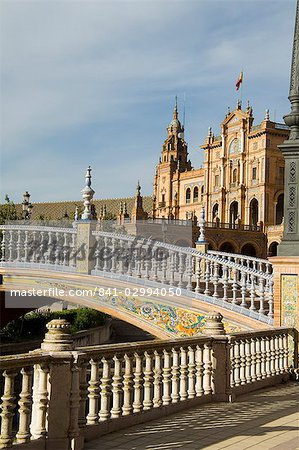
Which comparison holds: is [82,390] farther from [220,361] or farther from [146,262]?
[146,262]

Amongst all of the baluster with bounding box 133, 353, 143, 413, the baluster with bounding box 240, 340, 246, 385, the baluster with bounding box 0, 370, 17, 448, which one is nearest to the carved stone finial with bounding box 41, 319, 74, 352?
the baluster with bounding box 0, 370, 17, 448

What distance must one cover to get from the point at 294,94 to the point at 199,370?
15.4 ft


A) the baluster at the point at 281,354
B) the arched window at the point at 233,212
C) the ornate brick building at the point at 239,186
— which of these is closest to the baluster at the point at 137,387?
the baluster at the point at 281,354

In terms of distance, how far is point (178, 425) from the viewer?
5555 millimetres

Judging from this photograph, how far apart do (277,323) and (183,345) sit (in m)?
2.87

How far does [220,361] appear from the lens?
6.76 m

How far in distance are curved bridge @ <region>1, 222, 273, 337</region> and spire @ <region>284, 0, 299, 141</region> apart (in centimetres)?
234

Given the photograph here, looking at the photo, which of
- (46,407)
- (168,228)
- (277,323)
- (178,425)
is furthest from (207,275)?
(168,228)

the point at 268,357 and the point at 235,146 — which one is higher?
the point at 235,146

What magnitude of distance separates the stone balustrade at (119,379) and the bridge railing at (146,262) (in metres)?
2.52

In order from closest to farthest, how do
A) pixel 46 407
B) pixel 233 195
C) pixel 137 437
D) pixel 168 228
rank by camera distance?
pixel 46 407, pixel 137 437, pixel 168 228, pixel 233 195

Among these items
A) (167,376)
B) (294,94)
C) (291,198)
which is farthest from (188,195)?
(167,376)

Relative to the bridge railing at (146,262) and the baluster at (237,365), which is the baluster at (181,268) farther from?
the baluster at (237,365)

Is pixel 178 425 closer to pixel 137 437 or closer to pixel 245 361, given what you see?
pixel 137 437
